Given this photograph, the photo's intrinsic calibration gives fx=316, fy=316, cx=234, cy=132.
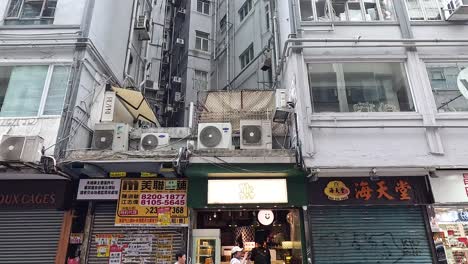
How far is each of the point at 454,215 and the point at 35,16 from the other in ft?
46.8

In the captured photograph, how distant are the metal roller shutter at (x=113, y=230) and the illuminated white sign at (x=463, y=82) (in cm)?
927

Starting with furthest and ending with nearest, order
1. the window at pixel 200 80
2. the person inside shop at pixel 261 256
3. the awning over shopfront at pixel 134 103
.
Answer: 1. the window at pixel 200 80
2. the awning over shopfront at pixel 134 103
3. the person inside shop at pixel 261 256

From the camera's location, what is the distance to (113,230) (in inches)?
373

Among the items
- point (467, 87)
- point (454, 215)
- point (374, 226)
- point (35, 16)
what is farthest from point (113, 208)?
point (467, 87)

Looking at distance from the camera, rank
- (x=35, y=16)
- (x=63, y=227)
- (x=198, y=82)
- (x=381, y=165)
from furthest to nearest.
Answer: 1. (x=198, y=82)
2. (x=35, y=16)
3. (x=63, y=227)
4. (x=381, y=165)

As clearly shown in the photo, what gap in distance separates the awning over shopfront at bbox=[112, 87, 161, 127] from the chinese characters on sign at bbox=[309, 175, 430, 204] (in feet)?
21.9

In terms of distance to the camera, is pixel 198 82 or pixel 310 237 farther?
pixel 198 82

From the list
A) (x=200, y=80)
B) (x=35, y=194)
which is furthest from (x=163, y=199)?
(x=200, y=80)

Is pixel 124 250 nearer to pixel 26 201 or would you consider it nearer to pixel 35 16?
pixel 26 201

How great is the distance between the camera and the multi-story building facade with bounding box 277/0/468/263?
28.3ft

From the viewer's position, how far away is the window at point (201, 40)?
21.2 m

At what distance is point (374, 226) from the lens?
893 centimetres

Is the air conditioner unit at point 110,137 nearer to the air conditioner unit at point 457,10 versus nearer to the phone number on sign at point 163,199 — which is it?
the phone number on sign at point 163,199

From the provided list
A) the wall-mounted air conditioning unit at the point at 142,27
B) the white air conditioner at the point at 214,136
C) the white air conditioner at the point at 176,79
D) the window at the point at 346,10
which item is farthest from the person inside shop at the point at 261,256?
the white air conditioner at the point at 176,79
